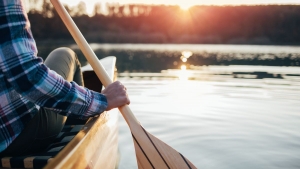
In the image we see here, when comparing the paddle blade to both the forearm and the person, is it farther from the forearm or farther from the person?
the forearm

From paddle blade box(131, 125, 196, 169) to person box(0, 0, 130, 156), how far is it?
34 centimetres

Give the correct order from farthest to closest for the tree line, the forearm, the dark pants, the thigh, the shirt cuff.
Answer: the tree line < the thigh < the shirt cuff < the dark pants < the forearm

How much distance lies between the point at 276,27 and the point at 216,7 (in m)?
10.3

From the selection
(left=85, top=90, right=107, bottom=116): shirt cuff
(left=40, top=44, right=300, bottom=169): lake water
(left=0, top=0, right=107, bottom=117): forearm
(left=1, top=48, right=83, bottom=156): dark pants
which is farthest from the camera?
(left=40, top=44, right=300, bottom=169): lake water

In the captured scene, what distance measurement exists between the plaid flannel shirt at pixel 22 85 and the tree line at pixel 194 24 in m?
46.1

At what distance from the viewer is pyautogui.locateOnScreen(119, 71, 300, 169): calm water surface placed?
2892 mm

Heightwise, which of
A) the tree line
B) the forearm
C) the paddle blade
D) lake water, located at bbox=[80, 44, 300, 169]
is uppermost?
the tree line

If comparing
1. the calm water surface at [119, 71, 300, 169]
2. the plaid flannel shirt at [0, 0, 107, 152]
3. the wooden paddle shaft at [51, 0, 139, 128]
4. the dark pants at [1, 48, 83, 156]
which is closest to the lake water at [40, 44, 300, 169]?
the calm water surface at [119, 71, 300, 169]

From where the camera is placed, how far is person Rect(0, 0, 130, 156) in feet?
3.76

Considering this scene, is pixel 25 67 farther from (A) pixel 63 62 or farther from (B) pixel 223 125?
(B) pixel 223 125

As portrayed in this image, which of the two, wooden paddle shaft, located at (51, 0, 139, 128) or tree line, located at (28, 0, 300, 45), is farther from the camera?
tree line, located at (28, 0, 300, 45)

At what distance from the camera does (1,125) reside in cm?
128

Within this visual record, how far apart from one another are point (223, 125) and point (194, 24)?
4904 cm

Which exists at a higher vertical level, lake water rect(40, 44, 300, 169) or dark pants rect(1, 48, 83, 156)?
dark pants rect(1, 48, 83, 156)
